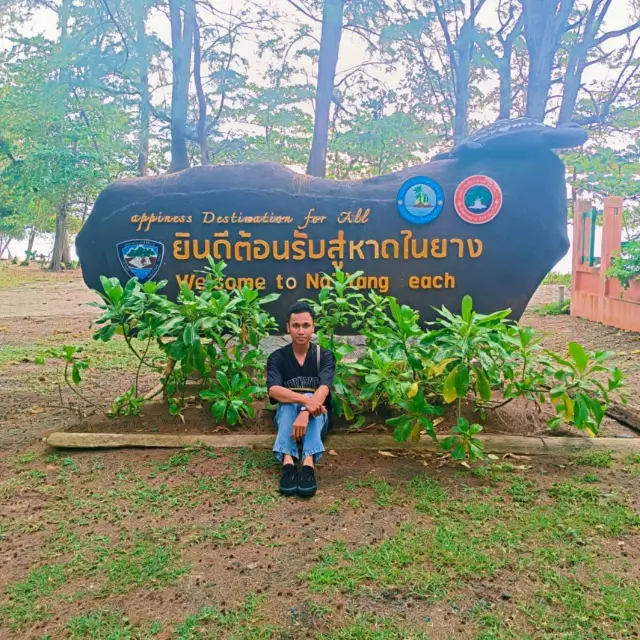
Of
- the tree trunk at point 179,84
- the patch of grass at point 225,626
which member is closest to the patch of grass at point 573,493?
the patch of grass at point 225,626

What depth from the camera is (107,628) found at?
1.77 meters

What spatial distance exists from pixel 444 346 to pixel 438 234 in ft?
5.32

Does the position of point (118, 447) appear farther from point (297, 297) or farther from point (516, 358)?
point (516, 358)

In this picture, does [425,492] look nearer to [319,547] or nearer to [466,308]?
[319,547]

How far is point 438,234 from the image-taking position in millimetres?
4215

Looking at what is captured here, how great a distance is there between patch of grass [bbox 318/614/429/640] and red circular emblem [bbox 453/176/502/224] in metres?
3.14

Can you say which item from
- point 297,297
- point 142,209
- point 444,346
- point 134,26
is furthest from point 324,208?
point 134,26

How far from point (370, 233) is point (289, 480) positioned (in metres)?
2.17

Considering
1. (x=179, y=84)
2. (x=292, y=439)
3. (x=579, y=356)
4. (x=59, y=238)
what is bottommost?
(x=292, y=439)

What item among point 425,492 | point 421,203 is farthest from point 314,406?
point 421,203

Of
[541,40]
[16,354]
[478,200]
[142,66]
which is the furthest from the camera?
[142,66]

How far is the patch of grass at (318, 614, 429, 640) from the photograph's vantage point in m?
1.71

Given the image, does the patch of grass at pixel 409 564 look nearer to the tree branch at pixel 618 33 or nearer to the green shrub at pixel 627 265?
the green shrub at pixel 627 265

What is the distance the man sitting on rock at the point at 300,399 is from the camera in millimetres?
2773
